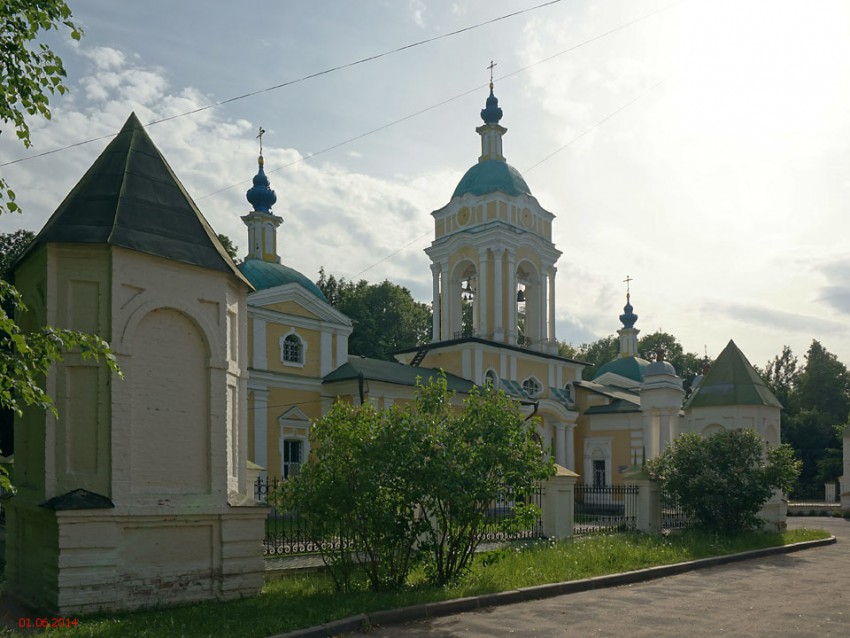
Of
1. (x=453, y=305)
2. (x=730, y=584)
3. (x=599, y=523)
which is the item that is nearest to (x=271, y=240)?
(x=453, y=305)

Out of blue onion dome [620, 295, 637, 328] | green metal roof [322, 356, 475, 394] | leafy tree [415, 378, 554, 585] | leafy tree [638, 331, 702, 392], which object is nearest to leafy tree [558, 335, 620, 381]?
leafy tree [638, 331, 702, 392]

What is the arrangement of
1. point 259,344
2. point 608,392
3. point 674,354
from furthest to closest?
point 674,354 → point 608,392 → point 259,344

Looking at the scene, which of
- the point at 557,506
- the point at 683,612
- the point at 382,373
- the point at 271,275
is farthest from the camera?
the point at 382,373

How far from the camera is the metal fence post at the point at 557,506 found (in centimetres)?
1694

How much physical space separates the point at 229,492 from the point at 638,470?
11673 mm

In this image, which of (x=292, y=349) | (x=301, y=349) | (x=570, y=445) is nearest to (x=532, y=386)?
(x=570, y=445)

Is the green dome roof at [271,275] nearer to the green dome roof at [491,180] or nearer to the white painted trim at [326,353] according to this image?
the white painted trim at [326,353]

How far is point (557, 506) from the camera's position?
16984 mm

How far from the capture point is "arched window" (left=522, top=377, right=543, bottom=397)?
111 feet

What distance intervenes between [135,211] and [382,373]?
17514mm

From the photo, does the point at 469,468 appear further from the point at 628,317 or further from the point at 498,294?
the point at 628,317

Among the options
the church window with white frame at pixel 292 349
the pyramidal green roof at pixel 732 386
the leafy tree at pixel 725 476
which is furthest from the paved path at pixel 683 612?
the church window with white frame at pixel 292 349
